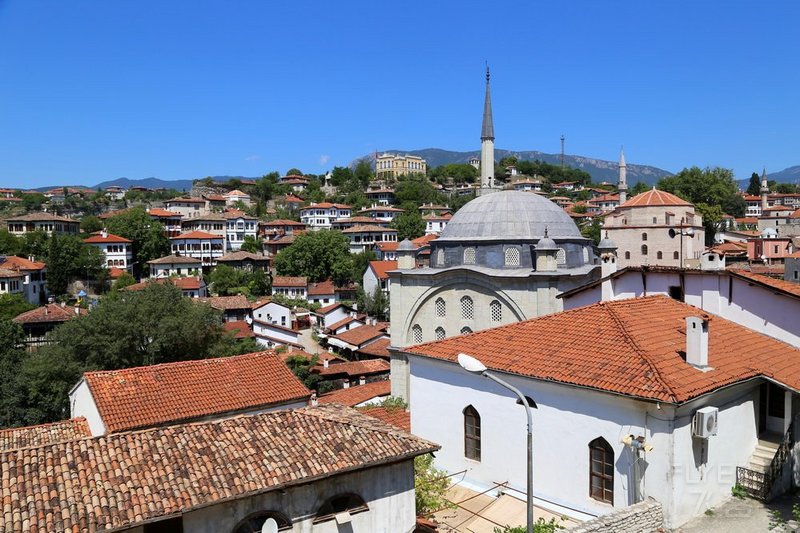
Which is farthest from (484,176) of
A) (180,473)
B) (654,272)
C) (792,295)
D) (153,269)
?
(153,269)

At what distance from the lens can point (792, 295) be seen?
11219 millimetres

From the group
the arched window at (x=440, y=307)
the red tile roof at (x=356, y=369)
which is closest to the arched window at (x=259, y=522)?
the arched window at (x=440, y=307)

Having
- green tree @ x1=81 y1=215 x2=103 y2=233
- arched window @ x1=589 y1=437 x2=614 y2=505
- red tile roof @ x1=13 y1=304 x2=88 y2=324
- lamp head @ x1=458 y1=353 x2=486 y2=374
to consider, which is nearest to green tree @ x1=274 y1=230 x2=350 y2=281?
red tile roof @ x1=13 y1=304 x2=88 y2=324

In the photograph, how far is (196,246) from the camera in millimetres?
63656

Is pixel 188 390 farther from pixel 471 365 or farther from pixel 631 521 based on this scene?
pixel 631 521

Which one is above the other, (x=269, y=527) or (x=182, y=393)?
(x=269, y=527)

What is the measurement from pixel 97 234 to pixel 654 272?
6129 cm

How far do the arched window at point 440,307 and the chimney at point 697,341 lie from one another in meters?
12.7

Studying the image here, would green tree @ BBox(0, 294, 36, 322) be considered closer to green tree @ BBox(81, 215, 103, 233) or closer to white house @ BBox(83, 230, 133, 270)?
white house @ BBox(83, 230, 133, 270)

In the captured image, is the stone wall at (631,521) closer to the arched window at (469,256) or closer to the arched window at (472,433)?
the arched window at (472,433)

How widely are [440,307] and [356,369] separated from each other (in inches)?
436

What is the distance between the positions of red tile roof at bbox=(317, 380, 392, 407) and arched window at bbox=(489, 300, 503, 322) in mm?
5893

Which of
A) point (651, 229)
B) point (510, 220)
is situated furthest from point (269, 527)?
point (651, 229)

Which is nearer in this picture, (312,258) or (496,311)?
(496,311)
